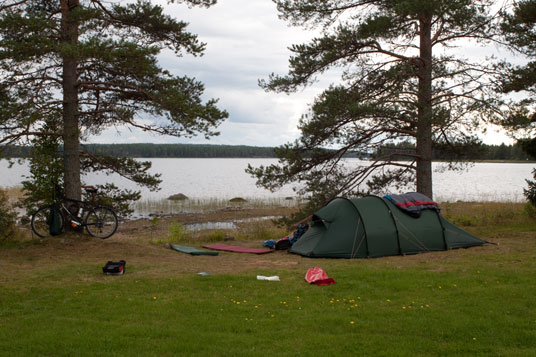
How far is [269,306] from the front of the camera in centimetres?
619

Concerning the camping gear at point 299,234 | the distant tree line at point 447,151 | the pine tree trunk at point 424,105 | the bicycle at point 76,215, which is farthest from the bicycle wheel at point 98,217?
the pine tree trunk at point 424,105

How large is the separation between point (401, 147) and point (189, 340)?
1078 cm

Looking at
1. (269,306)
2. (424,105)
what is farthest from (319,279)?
(424,105)

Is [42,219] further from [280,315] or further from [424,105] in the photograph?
[424,105]

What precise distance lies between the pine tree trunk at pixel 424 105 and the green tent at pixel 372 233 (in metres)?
2.50

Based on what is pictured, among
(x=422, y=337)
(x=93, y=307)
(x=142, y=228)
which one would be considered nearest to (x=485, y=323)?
(x=422, y=337)

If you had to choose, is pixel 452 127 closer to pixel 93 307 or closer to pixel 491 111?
pixel 491 111

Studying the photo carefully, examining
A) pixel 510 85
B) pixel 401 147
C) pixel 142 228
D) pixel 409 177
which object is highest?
pixel 510 85

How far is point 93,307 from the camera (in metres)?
6.04

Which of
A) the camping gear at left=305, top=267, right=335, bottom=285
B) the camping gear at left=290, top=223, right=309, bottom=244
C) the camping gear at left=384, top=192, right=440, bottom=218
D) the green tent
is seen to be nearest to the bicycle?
the camping gear at left=290, top=223, right=309, bottom=244

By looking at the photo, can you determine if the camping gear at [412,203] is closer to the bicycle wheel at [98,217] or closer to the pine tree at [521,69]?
the pine tree at [521,69]

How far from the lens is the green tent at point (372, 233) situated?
33.6ft

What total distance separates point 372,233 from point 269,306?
4.70m

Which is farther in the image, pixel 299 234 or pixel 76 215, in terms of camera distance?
pixel 299 234
